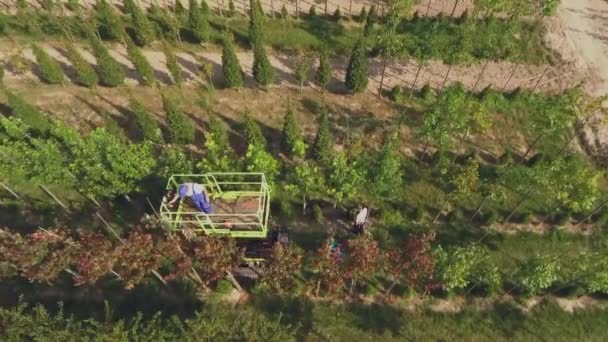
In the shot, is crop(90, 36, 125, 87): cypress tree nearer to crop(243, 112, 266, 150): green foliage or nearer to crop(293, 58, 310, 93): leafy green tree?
crop(243, 112, 266, 150): green foliage

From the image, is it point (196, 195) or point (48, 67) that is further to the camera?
point (48, 67)

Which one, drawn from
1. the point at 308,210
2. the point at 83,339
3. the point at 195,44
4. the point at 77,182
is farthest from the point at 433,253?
the point at 195,44

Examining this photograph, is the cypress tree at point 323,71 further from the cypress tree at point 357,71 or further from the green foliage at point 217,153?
the green foliage at point 217,153

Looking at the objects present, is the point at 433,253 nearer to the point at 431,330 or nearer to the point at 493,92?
the point at 431,330

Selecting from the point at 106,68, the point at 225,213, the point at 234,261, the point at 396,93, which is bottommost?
the point at 234,261

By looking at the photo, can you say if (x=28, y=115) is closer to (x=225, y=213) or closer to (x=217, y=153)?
(x=217, y=153)

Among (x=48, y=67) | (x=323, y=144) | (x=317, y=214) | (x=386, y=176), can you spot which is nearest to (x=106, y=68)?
(x=48, y=67)

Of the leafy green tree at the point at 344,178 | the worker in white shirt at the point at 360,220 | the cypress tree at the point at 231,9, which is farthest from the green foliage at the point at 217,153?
the cypress tree at the point at 231,9
